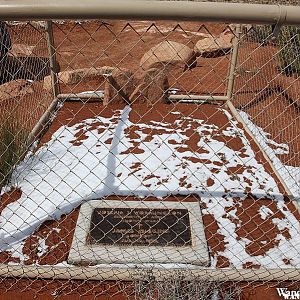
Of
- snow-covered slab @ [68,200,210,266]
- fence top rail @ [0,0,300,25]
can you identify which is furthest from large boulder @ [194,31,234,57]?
fence top rail @ [0,0,300,25]

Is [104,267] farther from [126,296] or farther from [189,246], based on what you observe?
[189,246]

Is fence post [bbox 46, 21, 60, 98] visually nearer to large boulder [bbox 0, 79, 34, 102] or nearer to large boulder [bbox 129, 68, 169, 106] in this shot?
large boulder [bbox 0, 79, 34, 102]

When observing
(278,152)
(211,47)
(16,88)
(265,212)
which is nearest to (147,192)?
(265,212)

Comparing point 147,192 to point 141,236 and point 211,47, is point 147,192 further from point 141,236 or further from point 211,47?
point 211,47

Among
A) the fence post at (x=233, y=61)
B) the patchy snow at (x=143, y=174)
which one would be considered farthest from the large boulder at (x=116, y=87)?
the fence post at (x=233, y=61)

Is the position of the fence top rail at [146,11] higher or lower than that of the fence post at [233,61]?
lower

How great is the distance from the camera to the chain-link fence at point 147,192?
2.69 m

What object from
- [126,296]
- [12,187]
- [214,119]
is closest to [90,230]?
[126,296]

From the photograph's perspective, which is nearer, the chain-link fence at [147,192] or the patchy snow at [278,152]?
the chain-link fence at [147,192]

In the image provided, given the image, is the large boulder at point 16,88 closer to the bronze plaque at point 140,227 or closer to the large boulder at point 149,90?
the large boulder at point 149,90

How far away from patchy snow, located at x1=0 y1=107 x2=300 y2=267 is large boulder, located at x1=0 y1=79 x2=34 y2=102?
1204mm

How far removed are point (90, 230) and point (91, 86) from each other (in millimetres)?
3825

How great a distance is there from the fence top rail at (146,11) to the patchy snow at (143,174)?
1.34 m

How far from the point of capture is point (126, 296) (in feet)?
8.73
